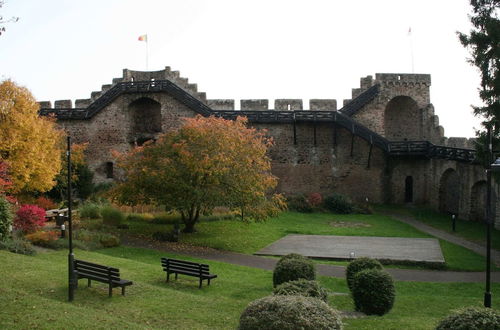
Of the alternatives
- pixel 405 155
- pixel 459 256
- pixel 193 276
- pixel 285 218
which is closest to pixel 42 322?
pixel 193 276

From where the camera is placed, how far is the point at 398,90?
3716 cm

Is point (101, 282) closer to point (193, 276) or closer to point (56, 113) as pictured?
point (193, 276)

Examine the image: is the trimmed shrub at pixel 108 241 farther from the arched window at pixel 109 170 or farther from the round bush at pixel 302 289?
the arched window at pixel 109 170

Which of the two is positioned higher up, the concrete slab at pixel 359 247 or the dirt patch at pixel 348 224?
the dirt patch at pixel 348 224

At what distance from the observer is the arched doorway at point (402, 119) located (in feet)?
124

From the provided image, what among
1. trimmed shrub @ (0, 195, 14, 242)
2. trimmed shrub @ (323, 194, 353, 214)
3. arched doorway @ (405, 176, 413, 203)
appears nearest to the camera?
trimmed shrub @ (0, 195, 14, 242)

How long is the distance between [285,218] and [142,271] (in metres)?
14.9

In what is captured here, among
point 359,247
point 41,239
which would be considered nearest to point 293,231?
point 359,247

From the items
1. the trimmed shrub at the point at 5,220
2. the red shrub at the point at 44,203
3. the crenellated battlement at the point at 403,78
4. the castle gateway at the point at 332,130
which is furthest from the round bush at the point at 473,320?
the crenellated battlement at the point at 403,78

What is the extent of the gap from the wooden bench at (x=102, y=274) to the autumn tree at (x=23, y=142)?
42.6ft

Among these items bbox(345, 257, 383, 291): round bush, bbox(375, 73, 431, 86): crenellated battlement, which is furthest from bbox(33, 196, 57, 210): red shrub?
bbox(375, 73, 431, 86): crenellated battlement

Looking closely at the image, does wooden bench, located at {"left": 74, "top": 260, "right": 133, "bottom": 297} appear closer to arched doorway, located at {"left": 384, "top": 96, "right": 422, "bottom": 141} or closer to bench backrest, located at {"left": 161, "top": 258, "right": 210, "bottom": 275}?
bench backrest, located at {"left": 161, "top": 258, "right": 210, "bottom": 275}

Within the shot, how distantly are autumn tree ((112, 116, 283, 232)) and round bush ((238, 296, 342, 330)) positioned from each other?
15402mm

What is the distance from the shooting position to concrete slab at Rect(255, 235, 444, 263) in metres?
20.8
